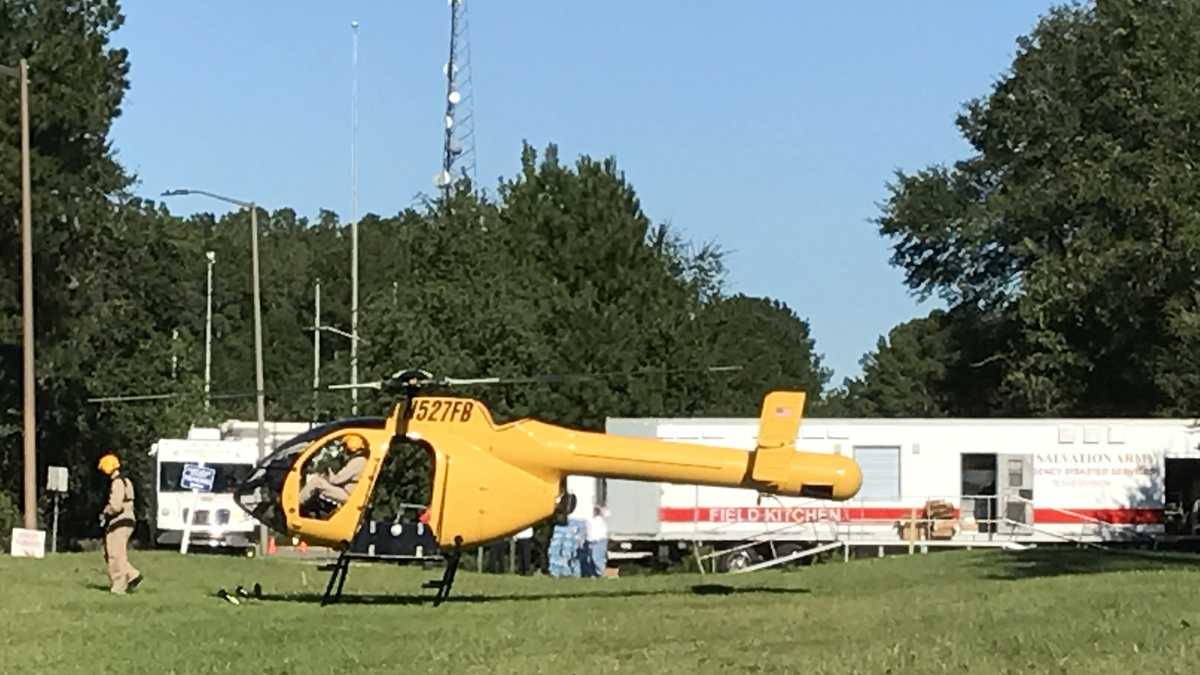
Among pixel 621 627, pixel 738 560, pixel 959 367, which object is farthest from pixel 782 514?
pixel 959 367

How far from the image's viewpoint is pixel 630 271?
55938 millimetres

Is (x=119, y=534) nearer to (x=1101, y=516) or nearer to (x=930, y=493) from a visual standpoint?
(x=930, y=493)

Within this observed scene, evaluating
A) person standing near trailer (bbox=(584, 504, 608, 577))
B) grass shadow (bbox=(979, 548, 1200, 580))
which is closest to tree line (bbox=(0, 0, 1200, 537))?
person standing near trailer (bbox=(584, 504, 608, 577))

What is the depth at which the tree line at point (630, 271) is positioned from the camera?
49.5 meters

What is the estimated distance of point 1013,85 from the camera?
204 ft

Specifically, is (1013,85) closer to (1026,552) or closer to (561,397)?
(561,397)

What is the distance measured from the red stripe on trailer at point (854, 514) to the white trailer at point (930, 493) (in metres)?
0.02

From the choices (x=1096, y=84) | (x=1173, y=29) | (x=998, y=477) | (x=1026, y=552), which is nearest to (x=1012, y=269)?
(x=1096, y=84)

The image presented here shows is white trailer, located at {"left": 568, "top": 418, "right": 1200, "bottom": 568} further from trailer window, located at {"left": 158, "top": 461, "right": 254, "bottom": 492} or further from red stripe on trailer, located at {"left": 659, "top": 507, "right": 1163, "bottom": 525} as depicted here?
trailer window, located at {"left": 158, "top": 461, "right": 254, "bottom": 492}

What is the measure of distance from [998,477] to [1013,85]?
83.6ft

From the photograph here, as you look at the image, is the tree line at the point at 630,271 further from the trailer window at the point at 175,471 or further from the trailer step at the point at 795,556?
the trailer step at the point at 795,556

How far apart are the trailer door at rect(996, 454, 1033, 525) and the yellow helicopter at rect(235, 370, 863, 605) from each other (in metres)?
19.2

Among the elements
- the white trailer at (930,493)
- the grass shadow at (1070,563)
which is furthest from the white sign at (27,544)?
the grass shadow at (1070,563)

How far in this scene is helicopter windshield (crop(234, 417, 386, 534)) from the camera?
20.7 metres
